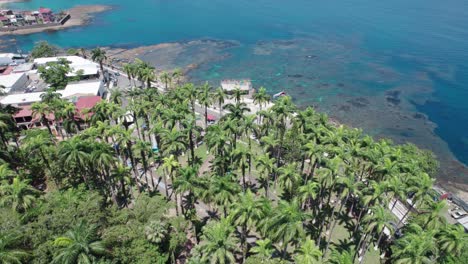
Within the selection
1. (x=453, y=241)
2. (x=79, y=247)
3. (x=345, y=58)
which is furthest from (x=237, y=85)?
(x=79, y=247)

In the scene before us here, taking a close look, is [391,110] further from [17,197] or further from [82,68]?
[82,68]

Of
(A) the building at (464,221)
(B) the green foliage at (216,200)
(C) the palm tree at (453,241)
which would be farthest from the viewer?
(A) the building at (464,221)

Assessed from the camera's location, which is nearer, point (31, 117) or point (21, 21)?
point (31, 117)

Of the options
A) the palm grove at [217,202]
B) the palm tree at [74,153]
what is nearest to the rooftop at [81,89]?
the palm grove at [217,202]

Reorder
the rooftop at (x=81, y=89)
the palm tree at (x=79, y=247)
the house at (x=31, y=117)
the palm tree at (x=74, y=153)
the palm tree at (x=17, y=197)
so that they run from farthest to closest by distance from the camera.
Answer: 1. the rooftop at (x=81, y=89)
2. the house at (x=31, y=117)
3. the palm tree at (x=74, y=153)
4. the palm tree at (x=17, y=197)
5. the palm tree at (x=79, y=247)

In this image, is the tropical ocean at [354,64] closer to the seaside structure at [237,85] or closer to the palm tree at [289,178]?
the seaside structure at [237,85]

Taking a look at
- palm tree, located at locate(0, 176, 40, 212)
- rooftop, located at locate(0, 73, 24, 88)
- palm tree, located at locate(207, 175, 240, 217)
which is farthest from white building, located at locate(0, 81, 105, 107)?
palm tree, located at locate(207, 175, 240, 217)

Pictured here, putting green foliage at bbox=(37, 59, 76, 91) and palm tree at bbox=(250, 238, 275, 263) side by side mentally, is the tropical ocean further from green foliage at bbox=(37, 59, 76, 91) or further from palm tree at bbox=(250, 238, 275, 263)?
palm tree at bbox=(250, 238, 275, 263)
